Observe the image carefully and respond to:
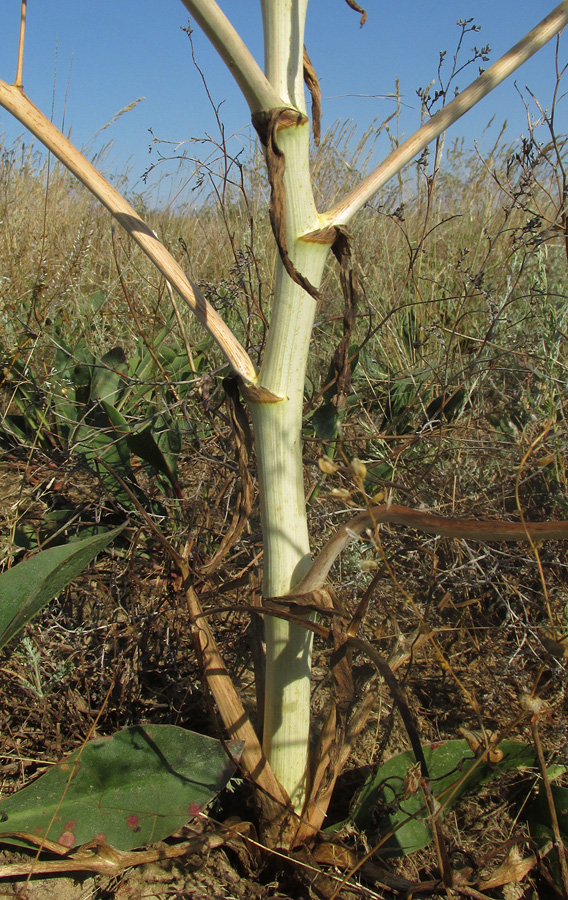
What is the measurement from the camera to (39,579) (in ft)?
2.99

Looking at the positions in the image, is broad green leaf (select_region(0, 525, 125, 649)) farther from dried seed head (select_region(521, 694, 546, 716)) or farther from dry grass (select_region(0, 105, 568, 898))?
dried seed head (select_region(521, 694, 546, 716))

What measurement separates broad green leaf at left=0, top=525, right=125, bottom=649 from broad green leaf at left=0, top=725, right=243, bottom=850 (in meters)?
0.22

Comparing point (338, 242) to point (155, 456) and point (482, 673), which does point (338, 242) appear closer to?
point (155, 456)

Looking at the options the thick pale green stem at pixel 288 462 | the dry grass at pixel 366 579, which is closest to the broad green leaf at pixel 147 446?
the dry grass at pixel 366 579

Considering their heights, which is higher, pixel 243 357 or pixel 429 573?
pixel 243 357

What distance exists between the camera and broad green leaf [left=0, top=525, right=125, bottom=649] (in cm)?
85

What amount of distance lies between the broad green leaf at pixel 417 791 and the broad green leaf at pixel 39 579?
0.55 meters

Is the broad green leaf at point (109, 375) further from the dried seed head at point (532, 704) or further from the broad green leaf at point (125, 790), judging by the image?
the dried seed head at point (532, 704)

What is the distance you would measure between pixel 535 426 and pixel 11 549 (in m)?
1.19

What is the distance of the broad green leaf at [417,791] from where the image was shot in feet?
2.97

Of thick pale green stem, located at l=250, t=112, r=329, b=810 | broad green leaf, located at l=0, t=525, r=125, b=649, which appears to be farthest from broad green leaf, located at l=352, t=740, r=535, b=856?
broad green leaf, located at l=0, t=525, r=125, b=649

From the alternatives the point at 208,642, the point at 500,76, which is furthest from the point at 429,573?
the point at 500,76

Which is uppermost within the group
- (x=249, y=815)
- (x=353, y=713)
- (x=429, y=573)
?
(x=429, y=573)

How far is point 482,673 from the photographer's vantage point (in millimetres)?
1272
